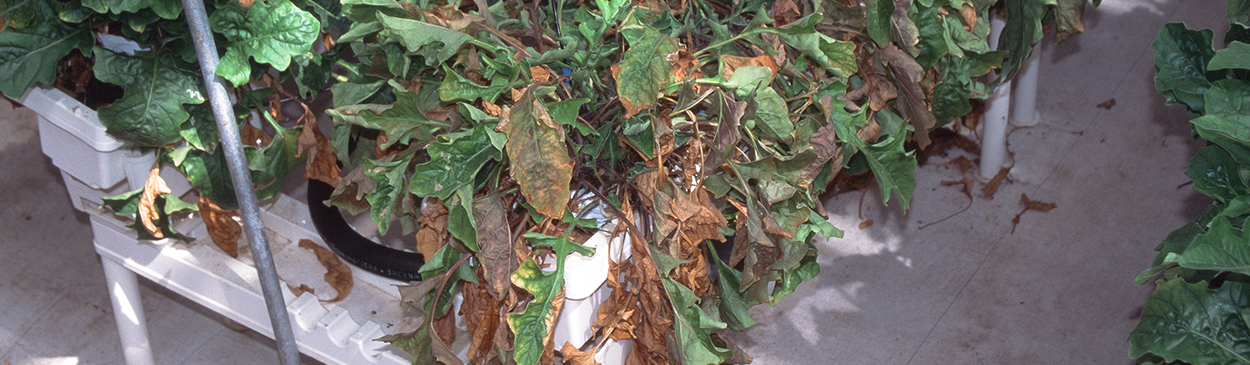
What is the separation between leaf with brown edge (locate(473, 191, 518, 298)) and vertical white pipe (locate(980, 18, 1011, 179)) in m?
0.96

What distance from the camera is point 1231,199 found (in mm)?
1070

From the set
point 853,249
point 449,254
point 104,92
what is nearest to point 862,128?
point 449,254

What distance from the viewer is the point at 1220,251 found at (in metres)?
0.91

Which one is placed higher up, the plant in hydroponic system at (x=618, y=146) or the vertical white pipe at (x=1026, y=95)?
the plant in hydroponic system at (x=618, y=146)

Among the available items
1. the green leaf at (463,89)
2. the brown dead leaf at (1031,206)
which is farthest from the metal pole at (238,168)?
the brown dead leaf at (1031,206)

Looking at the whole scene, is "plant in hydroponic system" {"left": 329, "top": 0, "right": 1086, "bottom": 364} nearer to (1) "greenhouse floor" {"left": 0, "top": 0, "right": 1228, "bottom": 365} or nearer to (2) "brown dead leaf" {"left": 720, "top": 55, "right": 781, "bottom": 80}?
(2) "brown dead leaf" {"left": 720, "top": 55, "right": 781, "bottom": 80}

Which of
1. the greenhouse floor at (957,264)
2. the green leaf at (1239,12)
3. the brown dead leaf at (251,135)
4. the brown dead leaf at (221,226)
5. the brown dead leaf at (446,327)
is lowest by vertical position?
the greenhouse floor at (957,264)

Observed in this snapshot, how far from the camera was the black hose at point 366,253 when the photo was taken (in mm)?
1381

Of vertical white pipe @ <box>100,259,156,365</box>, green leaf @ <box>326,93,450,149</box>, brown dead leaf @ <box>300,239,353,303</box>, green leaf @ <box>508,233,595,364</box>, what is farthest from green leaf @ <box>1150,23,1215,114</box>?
vertical white pipe @ <box>100,259,156,365</box>

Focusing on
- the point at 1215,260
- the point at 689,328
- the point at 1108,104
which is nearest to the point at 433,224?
the point at 689,328

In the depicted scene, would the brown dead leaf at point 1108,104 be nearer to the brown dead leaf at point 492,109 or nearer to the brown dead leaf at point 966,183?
the brown dead leaf at point 966,183

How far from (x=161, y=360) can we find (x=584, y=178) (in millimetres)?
953

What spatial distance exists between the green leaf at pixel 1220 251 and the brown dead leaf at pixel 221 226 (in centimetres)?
114

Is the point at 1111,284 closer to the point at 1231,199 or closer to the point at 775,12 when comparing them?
the point at 1231,199
